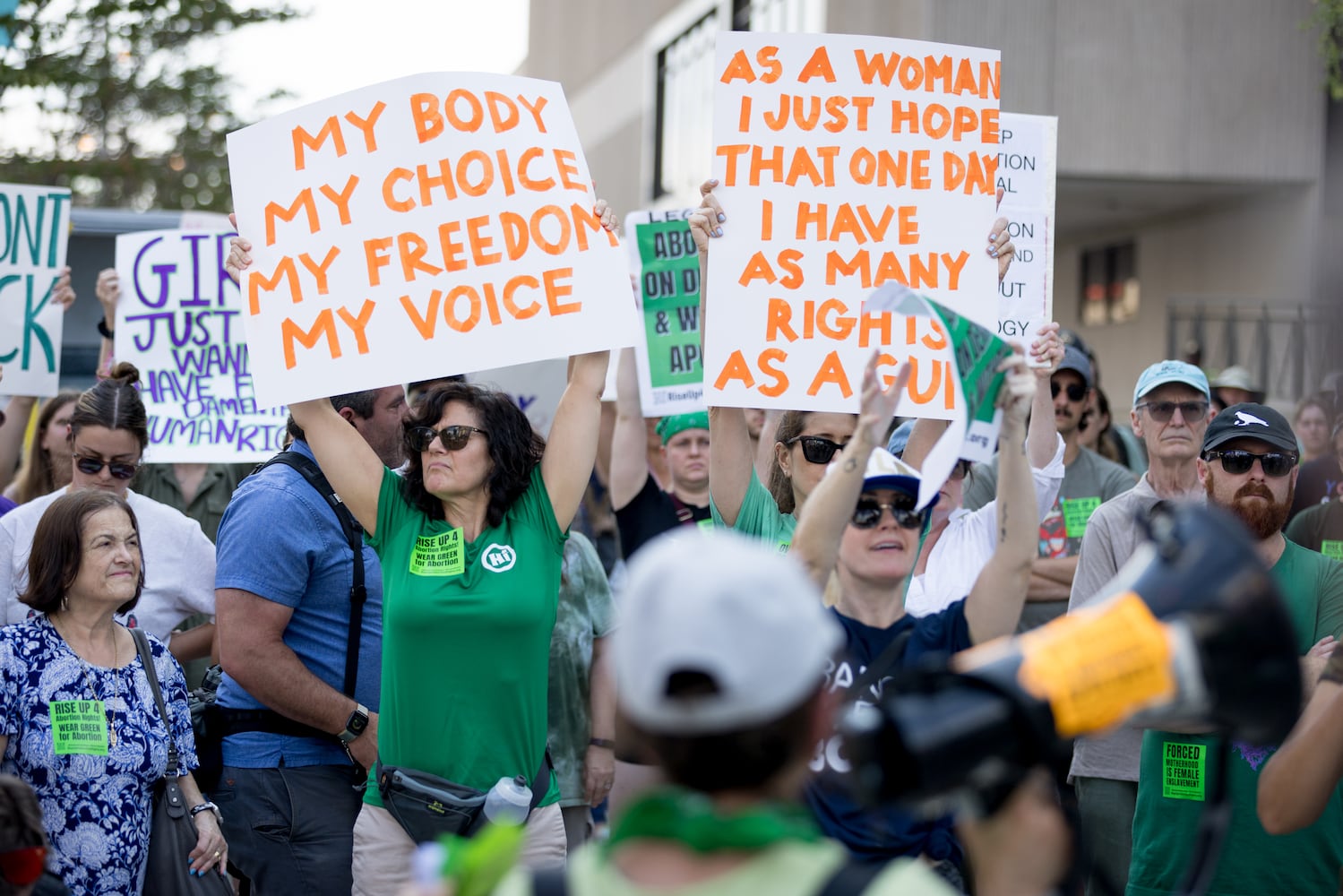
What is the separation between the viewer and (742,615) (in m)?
1.80

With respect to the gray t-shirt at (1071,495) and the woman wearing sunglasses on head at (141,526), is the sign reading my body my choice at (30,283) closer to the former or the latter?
the woman wearing sunglasses on head at (141,526)

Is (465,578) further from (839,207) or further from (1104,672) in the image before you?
(1104,672)

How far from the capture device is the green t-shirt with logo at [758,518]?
4215 mm

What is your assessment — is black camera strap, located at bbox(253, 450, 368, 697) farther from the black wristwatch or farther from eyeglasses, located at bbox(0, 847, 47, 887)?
eyeglasses, located at bbox(0, 847, 47, 887)

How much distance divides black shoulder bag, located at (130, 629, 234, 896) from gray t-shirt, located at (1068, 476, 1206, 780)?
2.55 metres

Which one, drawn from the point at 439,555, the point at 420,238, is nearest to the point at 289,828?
the point at 439,555

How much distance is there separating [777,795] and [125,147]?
17.8 metres

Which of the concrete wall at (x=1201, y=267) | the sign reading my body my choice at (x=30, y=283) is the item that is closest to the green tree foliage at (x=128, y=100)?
the sign reading my body my choice at (x=30, y=283)

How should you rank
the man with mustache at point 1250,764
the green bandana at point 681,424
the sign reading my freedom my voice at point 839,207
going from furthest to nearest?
the green bandana at point 681,424
the sign reading my freedom my voice at point 839,207
the man with mustache at point 1250,764

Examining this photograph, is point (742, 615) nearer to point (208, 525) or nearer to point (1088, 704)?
point (1088, 704)

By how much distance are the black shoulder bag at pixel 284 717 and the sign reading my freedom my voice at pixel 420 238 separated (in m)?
0.43

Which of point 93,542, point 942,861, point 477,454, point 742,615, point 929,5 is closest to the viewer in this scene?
point 742,615

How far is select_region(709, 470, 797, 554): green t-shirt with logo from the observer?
4215 mm

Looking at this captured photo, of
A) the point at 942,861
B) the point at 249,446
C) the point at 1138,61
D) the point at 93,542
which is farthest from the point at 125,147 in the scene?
the point at 942,861
